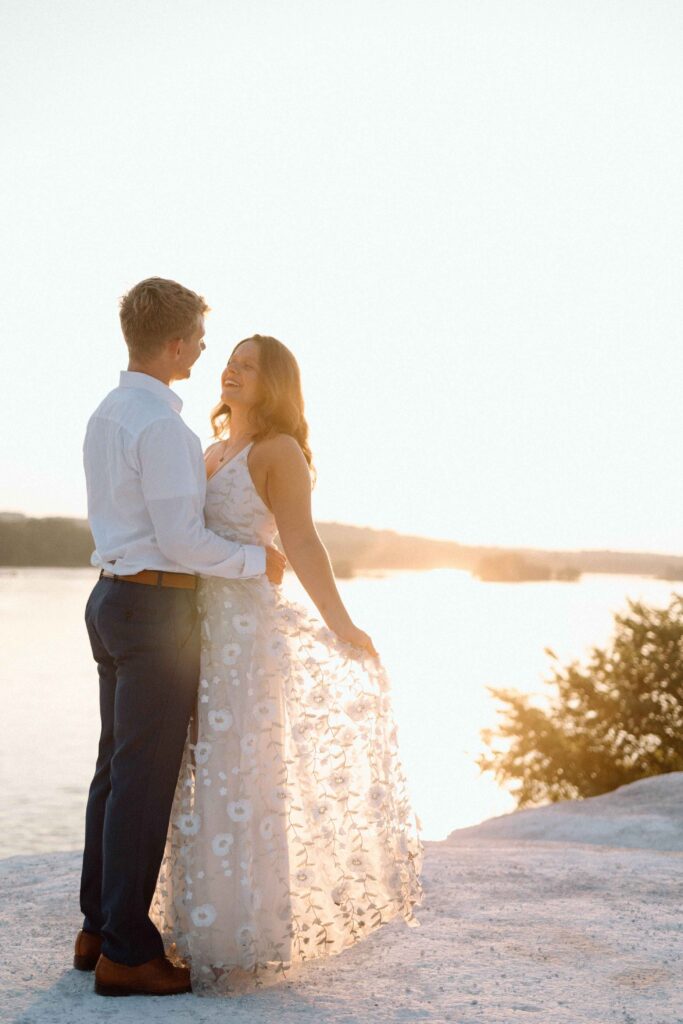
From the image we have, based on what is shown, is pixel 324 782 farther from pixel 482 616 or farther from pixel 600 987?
pixel 482 616

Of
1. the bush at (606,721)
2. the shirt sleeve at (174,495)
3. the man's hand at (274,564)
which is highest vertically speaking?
the shirt sleeve at (174,495)

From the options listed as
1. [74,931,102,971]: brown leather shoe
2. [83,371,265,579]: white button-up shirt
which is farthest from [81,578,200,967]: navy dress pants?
[74,931,102,971]: brown leather shoe

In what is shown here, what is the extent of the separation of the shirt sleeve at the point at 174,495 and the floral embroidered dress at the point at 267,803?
1.07ft

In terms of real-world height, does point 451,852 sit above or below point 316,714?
below

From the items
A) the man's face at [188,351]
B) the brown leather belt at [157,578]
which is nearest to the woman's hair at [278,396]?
the man's face at [188,351]

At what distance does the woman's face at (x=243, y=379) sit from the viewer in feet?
12.6

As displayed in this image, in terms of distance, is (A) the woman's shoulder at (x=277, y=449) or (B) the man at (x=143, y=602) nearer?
(B) the man at (x=143, y=602)

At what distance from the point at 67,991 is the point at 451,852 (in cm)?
304

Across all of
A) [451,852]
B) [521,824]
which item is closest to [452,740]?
[521,824]

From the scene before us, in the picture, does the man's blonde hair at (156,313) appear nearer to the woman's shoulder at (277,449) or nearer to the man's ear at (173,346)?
the man's ear at (173,346)

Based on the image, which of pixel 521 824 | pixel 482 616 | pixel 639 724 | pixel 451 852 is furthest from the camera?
pixel 482 616

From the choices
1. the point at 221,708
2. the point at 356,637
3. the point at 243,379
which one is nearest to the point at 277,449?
the point at 243,379

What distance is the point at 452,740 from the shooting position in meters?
15.7

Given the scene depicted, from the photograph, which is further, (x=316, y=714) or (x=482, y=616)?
(x=482, y=616)
